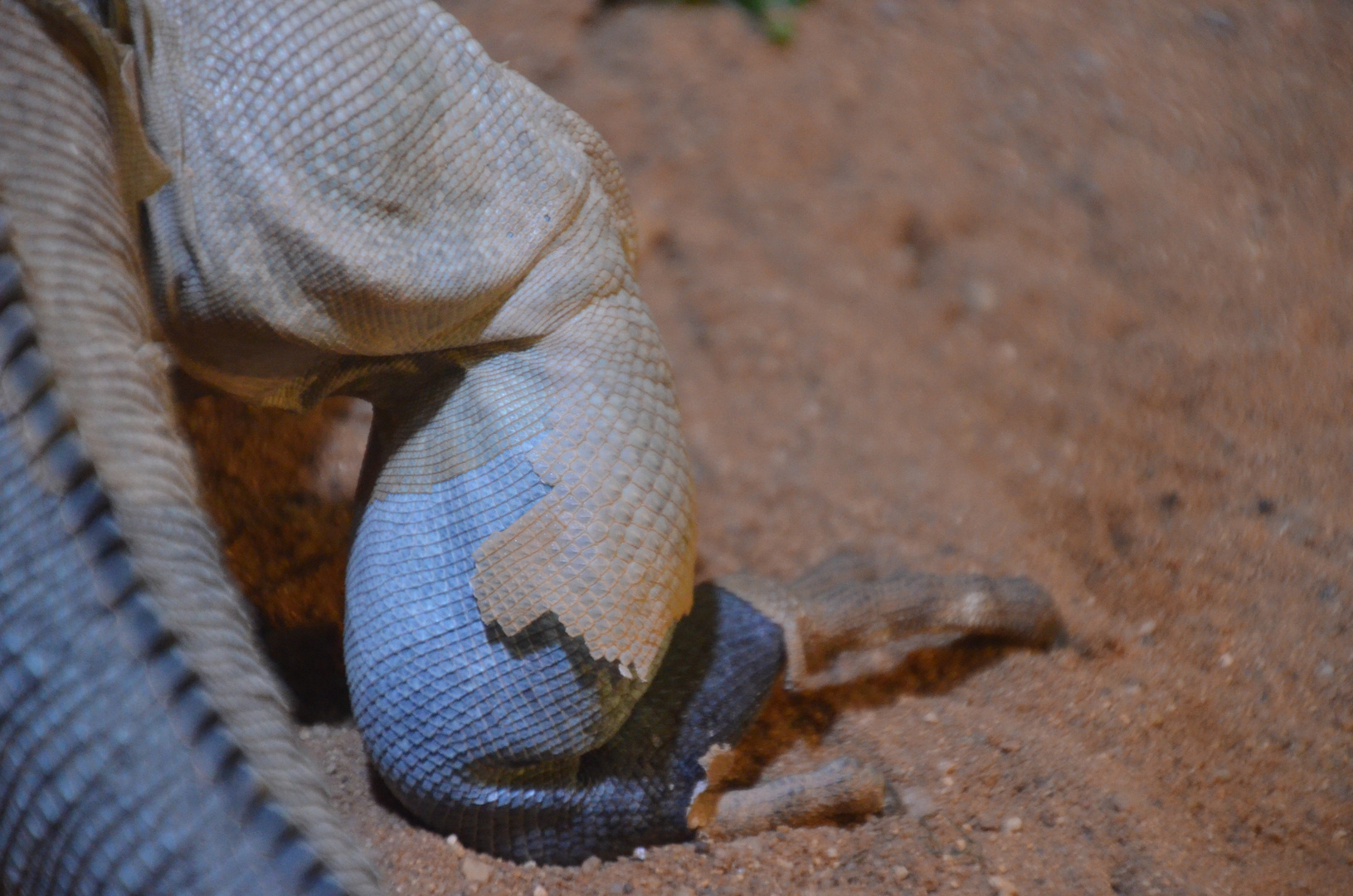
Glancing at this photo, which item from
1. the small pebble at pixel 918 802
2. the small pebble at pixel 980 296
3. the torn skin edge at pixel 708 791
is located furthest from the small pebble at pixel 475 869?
the small pebble at pixel 980 296

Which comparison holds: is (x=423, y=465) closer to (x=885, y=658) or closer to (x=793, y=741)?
(x=793, y=741)

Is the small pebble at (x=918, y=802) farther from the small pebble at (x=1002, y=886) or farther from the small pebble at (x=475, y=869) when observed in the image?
the small pebble at (x=475, y=869)

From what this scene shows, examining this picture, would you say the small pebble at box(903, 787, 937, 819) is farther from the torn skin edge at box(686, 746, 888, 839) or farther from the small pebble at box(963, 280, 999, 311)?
the small pebble at box(963, 280, 999, 311)

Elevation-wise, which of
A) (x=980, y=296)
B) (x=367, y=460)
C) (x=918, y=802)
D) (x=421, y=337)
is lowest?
(x=918, y=802)

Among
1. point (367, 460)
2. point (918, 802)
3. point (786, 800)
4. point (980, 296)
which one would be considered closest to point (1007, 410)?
point (980, 296)

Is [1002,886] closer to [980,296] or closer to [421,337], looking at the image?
[421,337]

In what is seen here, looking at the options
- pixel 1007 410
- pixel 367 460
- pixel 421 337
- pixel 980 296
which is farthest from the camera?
pixel 980 296

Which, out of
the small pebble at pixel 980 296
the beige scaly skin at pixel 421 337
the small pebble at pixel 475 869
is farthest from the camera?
the small pebble at pixel 980 296

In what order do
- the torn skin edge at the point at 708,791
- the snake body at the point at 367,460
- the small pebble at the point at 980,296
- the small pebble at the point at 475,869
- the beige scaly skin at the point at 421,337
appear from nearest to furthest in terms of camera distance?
the snake body at the point at 367,460
the beige scaly skin at the point at 421,337
the small pebble at the point at 475,869
the torn skin edge at the point at 708,791
the small pebble at the point at 980,296
